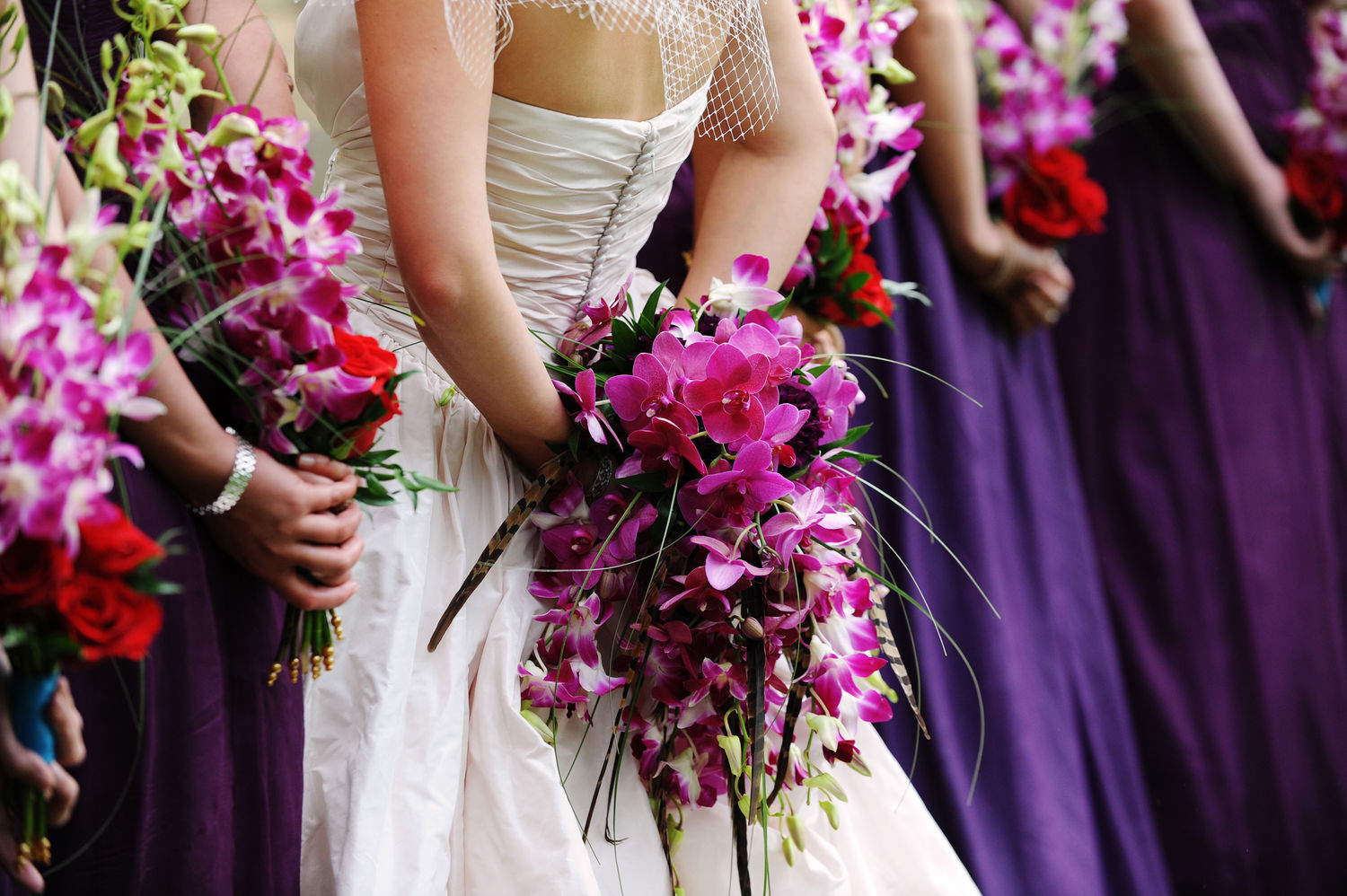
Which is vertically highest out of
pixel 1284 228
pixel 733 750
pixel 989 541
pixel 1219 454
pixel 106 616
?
pixel 106 616

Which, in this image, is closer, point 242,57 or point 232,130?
point 232,130

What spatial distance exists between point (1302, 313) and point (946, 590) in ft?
3.37

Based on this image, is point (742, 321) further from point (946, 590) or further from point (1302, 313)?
point (1302, 313)

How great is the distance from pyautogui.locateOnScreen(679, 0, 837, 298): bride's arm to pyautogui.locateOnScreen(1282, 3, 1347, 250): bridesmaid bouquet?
130cm

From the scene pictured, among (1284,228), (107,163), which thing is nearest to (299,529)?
(107,163)

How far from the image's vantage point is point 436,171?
2.56 feet

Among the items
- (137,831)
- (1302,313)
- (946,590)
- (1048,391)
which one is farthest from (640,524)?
(1302,313)

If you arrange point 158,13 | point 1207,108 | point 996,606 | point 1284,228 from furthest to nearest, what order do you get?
point 1284,228 → point 1207,108 → point 996,606 → point 158,13

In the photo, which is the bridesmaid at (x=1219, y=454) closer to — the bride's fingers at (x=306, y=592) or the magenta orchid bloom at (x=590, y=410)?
the magenta orchid bloom at (x=590, y=410)

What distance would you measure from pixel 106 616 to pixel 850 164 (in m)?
1.03

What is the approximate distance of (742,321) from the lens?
0.94 metres

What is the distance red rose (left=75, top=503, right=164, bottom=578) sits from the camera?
0.54 m

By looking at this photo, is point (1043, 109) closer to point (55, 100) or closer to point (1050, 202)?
point (1050, 202)

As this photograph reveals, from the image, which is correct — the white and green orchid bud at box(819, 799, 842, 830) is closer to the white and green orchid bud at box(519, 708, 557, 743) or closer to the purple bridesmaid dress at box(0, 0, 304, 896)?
the white and green orchid bud at box(519, 708, 557, 743)
